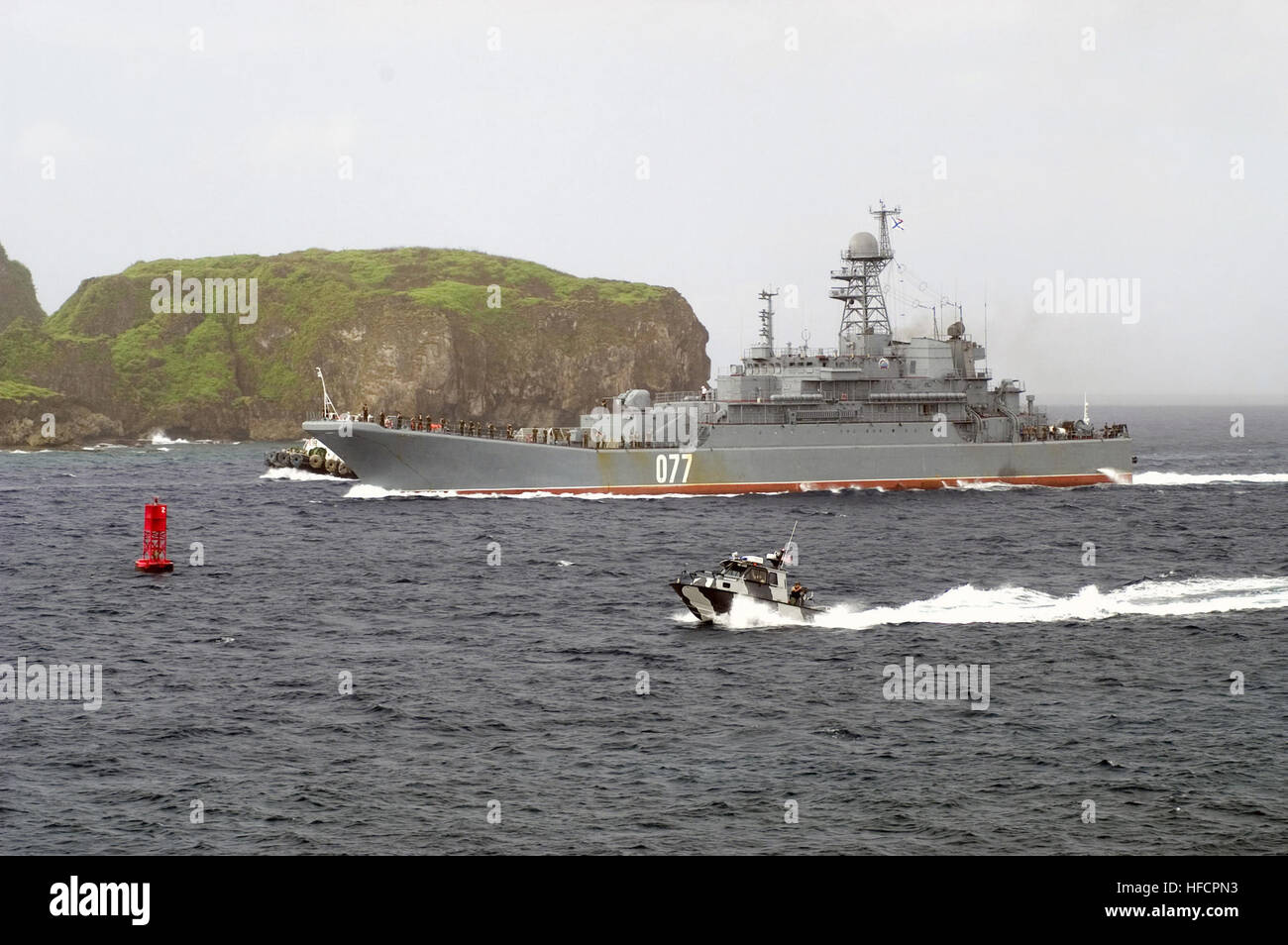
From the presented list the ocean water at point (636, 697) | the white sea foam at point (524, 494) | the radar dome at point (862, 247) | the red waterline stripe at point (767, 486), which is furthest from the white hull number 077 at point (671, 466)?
the radar dome at point (862, 247)

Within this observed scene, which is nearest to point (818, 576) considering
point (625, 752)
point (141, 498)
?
point (625, 752)

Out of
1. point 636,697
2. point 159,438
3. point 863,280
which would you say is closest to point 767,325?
point 863,280

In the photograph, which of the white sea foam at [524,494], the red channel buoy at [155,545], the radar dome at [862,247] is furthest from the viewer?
the radar dome at [862,247]

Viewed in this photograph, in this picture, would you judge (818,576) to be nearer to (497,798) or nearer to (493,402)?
(497,798)

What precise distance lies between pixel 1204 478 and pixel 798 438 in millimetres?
37288

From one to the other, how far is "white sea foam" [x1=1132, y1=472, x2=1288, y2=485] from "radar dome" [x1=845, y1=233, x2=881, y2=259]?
1063 inches

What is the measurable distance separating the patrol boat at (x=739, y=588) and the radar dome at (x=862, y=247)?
59.2m

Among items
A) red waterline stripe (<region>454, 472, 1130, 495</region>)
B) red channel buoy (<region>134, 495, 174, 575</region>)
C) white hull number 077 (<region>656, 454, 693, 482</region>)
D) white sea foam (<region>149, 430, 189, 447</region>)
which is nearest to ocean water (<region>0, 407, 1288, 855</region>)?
red channel buoy (<region>134, 495, 174, 575</region>)

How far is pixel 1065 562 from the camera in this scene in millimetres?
55938

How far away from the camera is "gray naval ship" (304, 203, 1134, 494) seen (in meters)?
83.5

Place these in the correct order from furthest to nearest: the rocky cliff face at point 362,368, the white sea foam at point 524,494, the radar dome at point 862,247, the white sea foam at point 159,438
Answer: the rocky cliff face at point 362,368 → the white sea foam at point 159,438 → the radar dome at point 862,247 → the white sea foam at point 524,494

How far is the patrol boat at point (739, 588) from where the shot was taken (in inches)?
1633

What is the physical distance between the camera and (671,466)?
84.0 m

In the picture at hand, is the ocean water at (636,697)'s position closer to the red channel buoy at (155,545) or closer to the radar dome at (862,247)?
the red channel buoy at (155,545)
